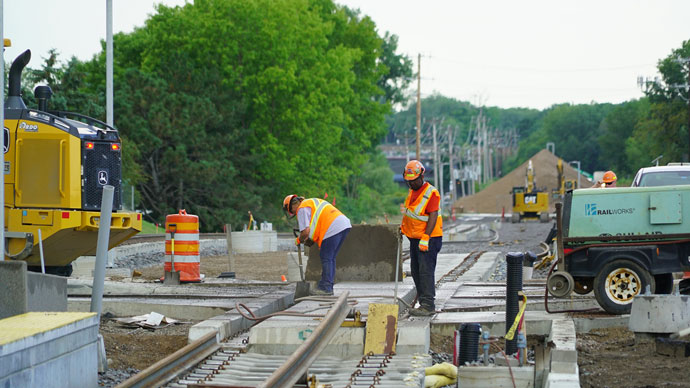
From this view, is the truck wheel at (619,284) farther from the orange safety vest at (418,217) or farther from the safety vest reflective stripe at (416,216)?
the safety vest reflective stripe at (416,216)

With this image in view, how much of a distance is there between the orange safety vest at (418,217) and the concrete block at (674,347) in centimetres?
284

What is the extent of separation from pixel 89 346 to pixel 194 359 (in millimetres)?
1462

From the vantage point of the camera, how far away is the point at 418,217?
11484 mm

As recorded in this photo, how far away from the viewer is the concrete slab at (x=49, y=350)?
20.4ft

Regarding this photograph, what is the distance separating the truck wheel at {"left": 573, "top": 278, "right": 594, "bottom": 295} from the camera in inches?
499

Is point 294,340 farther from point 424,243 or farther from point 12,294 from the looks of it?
point 12,294

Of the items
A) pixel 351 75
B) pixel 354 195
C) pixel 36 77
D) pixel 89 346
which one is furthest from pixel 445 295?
pixel 354 195

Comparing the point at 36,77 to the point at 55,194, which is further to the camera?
the point at 36,77

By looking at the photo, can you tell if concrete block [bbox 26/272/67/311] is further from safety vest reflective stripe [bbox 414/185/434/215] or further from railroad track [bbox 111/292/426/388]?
safety vest reflective stripe [bbox 414/185/434/215]

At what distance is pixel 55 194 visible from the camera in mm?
14602

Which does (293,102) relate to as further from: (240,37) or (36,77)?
(36,77)

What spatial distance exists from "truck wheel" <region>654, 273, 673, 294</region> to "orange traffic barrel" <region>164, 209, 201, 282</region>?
298 inches

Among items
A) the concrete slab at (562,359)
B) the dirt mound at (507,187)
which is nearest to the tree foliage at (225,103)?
the concrete slab at (562,359)

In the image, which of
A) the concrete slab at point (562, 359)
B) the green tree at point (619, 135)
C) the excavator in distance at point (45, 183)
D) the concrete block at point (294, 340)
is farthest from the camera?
the green tree at point (619, 135)
